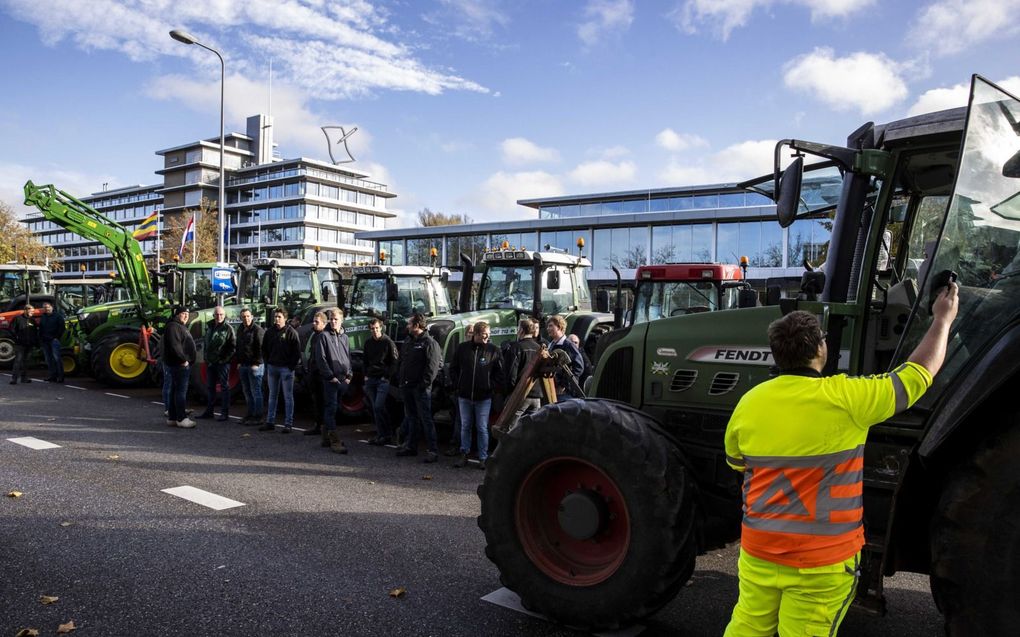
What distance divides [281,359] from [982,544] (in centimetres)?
934

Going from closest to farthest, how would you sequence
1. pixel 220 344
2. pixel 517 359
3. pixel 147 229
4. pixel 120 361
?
1. pixel 517 359
2. pixel 220 344
3. pixel 120 361
4. pixel 147 229

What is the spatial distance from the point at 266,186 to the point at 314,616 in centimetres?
9312

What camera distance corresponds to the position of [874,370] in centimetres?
363

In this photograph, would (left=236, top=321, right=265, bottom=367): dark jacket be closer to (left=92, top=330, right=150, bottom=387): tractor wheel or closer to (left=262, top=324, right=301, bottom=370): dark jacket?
(left=262, top=324, right=301, bottom=370): dark jacket

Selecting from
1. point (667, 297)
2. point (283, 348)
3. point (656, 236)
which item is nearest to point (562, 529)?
point (283, 348)

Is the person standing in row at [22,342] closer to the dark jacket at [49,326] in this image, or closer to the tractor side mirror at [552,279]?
the dark jacket at [49,326]

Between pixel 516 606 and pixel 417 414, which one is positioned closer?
pixel 516 606

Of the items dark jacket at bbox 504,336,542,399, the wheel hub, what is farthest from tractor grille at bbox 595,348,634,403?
dark jacket at bbox 504,336,542,399

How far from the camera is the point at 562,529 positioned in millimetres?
4066

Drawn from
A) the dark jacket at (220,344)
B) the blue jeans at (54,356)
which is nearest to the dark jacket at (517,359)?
the dark jacket at (220,344)

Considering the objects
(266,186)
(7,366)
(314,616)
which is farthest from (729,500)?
(266,186)

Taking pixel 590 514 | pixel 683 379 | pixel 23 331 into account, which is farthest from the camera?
pixel 23 331

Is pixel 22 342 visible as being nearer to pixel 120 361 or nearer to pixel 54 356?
pixel 54 356

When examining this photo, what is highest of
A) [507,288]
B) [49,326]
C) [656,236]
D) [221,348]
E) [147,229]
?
[656,236]
